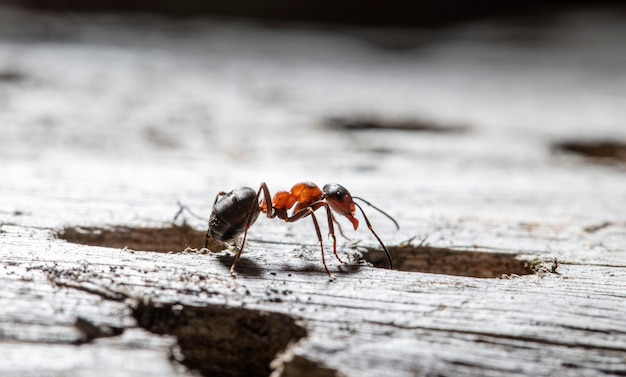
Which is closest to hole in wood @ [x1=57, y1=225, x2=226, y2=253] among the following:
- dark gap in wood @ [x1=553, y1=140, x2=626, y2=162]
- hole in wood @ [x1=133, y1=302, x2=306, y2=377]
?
hole in wood @ [x1=133, y1=302, x2=306, y2=377]

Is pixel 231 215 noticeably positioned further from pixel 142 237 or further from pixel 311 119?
pixel 311 119

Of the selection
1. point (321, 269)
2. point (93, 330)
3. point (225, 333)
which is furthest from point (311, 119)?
point (93, 330)

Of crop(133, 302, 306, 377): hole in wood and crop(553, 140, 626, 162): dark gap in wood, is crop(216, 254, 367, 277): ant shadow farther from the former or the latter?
crop(553, 140, 626, 162): dark gap in wood

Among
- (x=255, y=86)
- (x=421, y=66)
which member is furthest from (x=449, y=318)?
(x=421, y=66)

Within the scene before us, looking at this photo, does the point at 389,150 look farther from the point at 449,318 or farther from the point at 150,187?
the point at 449,318

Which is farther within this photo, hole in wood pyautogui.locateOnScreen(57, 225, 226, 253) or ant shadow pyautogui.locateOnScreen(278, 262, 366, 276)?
hole in wood pyautogui.locateOnScreen(57, 225, 226, 253)

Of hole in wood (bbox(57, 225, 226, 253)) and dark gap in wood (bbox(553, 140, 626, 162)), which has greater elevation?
dark gap in wood (bbox(553, 140, 626, 162))
